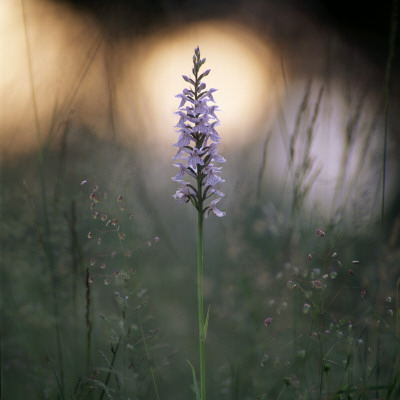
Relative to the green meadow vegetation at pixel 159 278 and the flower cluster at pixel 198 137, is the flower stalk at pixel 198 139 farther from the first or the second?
the green meadow vegetation at pixel 159 278

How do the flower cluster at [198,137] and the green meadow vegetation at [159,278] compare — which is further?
the green meadow vegetation at [159,278]

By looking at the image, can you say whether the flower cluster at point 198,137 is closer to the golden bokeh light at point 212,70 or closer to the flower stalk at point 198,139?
the flower stalk at point 198,139

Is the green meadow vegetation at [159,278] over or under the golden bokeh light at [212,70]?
under

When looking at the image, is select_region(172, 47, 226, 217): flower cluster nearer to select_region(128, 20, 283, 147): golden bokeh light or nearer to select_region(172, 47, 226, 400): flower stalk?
select_region(172, 47, 226, 400): flower stalk

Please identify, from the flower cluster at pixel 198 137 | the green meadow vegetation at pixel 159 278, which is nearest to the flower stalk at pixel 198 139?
the flower cluster at pixel 198 137

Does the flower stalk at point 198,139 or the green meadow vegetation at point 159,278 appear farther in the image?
the green meadow vegetation at point 159,278

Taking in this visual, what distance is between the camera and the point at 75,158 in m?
2.95

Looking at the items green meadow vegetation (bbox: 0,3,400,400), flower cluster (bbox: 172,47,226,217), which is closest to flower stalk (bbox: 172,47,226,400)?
flower cluster (bbox: 172,47,226,217)

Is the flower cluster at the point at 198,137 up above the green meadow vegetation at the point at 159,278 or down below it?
above

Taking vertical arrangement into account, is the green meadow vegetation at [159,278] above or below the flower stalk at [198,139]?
below

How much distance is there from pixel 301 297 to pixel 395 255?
25.0 inches

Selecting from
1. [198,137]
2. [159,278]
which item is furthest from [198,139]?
[159,278]

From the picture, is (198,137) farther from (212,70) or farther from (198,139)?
(212,70)

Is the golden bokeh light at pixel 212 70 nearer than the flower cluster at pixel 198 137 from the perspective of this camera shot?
No
